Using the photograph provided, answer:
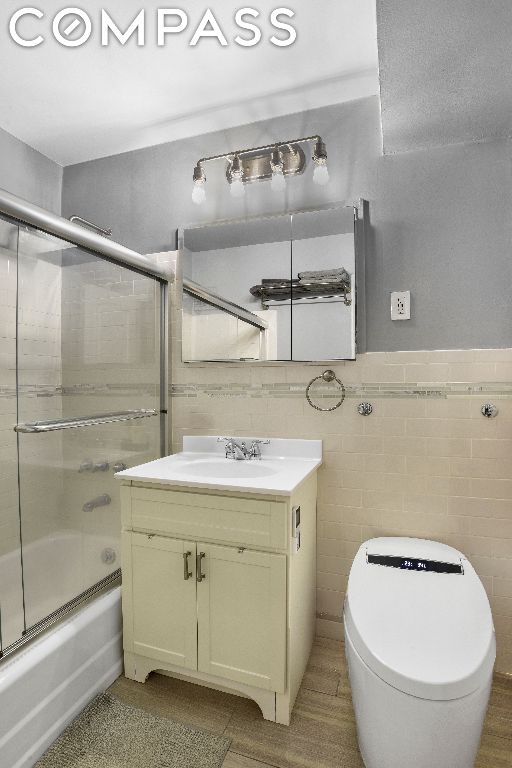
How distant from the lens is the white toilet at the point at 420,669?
0.97 metres

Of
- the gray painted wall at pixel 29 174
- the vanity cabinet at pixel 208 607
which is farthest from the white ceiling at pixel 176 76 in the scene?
the vanity cabinet at pixel 208 607

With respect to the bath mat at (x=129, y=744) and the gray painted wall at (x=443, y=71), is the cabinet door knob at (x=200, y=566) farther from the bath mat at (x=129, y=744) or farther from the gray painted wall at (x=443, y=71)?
the gray painted wall at (x=443, y=71)

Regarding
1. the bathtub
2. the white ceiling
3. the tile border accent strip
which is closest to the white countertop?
the tile border accent strip

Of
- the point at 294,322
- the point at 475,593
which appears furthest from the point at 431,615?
the point at 294,322

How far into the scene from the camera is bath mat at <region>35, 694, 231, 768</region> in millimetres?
1260

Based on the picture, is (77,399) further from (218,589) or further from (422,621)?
(422,621)

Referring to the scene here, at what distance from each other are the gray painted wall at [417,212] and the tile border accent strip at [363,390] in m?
0.17

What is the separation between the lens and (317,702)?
150 cm

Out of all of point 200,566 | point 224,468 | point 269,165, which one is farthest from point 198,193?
point 200,566

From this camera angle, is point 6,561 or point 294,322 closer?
point 6,561

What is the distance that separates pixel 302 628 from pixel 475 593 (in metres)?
0.65

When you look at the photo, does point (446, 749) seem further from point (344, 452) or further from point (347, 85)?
point (347, 85)

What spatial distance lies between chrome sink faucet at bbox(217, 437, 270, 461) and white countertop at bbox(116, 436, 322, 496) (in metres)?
0.02

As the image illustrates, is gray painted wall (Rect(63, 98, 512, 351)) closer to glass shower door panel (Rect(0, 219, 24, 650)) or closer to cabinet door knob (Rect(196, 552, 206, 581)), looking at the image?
glass shower door panel (Rect(0, 219, 24, 650))
